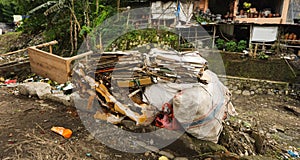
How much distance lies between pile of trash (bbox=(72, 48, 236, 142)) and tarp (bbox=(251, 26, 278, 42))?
987 cm

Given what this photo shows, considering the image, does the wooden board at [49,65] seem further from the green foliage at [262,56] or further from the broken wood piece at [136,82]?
the green foliage at [262,56]

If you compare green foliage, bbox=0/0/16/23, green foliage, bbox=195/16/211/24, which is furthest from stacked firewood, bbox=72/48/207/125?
green foliage, bbox=0/0/16/23

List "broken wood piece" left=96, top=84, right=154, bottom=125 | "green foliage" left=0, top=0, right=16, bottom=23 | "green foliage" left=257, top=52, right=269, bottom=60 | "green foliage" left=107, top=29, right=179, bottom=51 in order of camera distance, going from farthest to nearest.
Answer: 1. "green foliage" left=0, top=0, right=16, bottom=23
2. "green foliage" left=257, top=52, right=269, bottom=60
3. "green foliage" left=107, top=29, right=179, bottom=51
4. "broken wood piece" left=96, top=84, right=154, bottom=125

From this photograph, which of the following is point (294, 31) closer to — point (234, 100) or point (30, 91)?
point (234, 100)

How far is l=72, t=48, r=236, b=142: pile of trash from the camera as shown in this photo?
3527 millimetres

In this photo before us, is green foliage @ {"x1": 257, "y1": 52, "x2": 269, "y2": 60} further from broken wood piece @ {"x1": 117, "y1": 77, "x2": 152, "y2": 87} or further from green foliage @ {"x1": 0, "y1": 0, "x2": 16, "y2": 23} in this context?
green foliage @ {"x1": 0, "y1": 0, "x2": 16, "y2": 23}

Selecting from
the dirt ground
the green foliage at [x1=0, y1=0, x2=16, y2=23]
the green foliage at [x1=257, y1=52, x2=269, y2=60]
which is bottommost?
the dirt ground

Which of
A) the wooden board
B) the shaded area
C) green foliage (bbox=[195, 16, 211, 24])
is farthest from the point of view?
green foliage (bbox=[195, 16, 211, 24])

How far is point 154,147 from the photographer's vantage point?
3578mm

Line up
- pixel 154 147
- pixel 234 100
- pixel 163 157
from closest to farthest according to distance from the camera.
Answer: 1. pixel 163 157
2. pixel 154 147
3. pixel 234 100

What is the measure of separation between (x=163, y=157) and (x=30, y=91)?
3.66 metres

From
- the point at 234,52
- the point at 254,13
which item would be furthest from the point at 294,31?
the point at 234,52

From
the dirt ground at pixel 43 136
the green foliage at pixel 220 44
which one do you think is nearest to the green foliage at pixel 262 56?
the green foliage at pixel 220 44

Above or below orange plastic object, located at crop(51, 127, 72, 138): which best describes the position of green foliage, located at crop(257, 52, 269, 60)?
above
